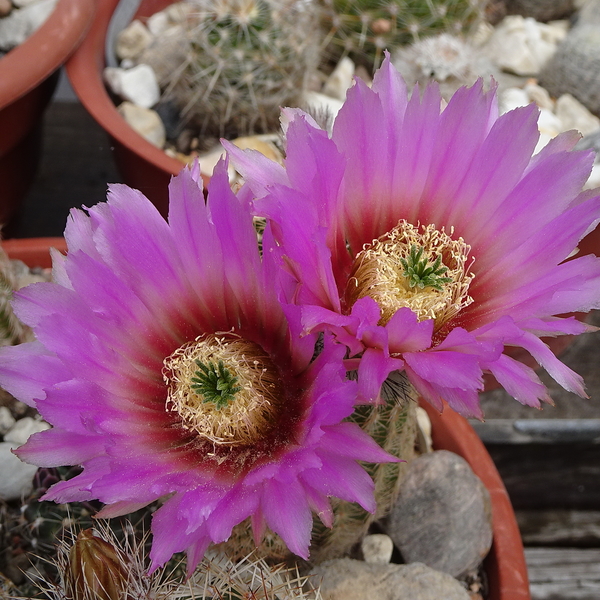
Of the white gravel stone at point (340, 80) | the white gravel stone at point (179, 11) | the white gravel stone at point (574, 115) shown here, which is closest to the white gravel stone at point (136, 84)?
the white gravel stone at point (179, 11)

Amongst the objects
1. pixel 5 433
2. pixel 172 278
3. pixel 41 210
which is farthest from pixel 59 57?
pixel 172 278

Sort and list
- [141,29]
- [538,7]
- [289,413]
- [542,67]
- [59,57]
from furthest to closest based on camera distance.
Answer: [538,7], [542,67], [141,29], [59,57], [289,413]

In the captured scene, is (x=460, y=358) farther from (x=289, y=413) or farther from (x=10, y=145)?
(x=10, y=145)

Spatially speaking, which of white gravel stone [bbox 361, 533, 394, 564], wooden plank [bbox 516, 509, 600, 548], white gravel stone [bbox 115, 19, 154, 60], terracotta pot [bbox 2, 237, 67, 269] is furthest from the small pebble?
white gravel stone [bbox 115, 19, 154, 60]

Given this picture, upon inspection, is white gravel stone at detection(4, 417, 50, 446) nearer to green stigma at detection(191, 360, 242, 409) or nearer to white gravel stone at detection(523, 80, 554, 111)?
green stigma at detection(191, 360, 242, 409)

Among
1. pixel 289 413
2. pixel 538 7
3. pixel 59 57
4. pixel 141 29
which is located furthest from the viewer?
pixel 538 7

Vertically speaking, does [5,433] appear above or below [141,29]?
below

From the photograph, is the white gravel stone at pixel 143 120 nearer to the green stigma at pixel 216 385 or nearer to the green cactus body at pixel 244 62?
the green cactus body at pixel 244 62

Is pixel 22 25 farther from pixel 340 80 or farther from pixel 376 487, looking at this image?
pixel 376 487
